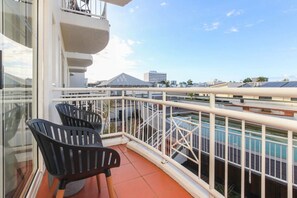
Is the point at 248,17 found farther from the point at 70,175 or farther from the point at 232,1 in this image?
the point at 70,175

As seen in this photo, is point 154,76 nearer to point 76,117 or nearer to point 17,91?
point 76,117

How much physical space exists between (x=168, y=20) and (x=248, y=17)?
6339mm

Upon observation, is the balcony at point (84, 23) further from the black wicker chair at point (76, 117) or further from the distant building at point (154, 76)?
the distant building at point (154, 76)

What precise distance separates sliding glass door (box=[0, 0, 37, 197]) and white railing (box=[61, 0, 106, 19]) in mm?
2470

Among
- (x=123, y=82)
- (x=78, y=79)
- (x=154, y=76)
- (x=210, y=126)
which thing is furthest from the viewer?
(x=154, y=76)

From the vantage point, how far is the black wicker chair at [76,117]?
1.77m

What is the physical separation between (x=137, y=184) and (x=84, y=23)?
141 inches

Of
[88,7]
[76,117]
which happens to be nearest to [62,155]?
[76,117]

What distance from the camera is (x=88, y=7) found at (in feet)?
15.6

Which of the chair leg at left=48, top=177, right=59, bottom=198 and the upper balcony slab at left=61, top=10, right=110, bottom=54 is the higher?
the upper balcony slab at left=61, top=10, right=110, bottom=54

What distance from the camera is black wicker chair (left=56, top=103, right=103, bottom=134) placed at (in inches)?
69.8

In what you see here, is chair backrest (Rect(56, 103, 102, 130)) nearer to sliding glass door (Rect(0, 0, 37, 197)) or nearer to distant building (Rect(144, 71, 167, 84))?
sliding glass door (Rect(0, 0, 37, 197))

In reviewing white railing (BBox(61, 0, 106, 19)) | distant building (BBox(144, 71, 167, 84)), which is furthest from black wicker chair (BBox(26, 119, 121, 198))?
distant building (BBox(144, 71, 167, 84))

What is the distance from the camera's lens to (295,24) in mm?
10938
